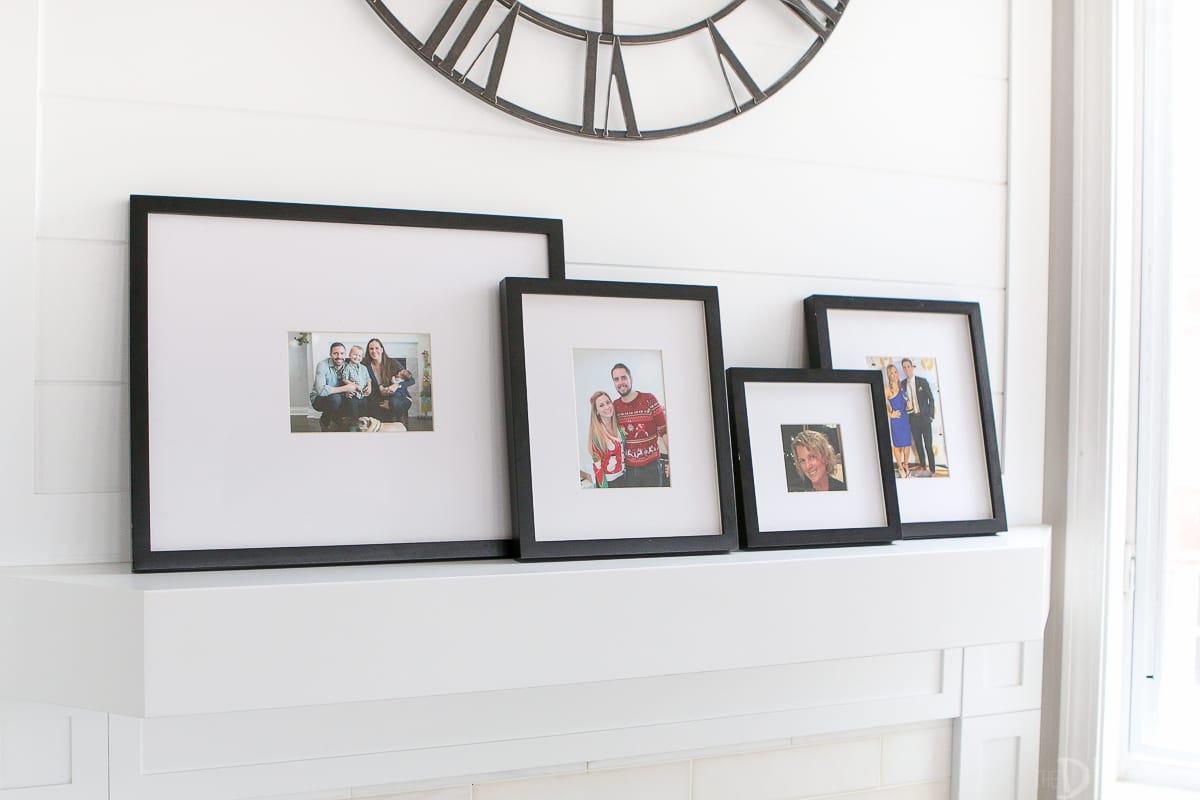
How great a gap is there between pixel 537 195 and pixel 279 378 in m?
0.38

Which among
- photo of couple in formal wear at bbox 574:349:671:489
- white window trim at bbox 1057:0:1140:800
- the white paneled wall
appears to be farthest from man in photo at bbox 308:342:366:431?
white window trim at bbox 1057:0:1140:800

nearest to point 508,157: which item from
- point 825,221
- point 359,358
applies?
point 359,358

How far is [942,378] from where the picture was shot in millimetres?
1200

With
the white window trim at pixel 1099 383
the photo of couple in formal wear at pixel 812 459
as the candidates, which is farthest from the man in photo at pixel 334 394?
the white window trim at pixel 1099 383

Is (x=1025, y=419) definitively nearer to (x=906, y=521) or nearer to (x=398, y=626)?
(x=906, y=521)

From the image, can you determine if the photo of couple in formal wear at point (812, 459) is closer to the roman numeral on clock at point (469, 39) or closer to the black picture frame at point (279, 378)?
the black picture frame at point (279, 378)

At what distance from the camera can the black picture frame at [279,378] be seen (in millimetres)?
876

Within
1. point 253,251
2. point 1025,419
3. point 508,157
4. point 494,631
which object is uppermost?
point 508,157

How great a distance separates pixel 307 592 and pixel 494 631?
179 millimetres

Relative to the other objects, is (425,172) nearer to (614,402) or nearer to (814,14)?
(614,402)

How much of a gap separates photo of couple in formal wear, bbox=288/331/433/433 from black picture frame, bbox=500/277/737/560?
3.9 inches

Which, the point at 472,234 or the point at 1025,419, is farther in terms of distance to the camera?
the point at 1025,419

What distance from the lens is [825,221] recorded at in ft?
3.92

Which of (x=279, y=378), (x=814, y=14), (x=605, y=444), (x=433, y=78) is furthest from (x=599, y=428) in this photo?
(x=814, y=14)
